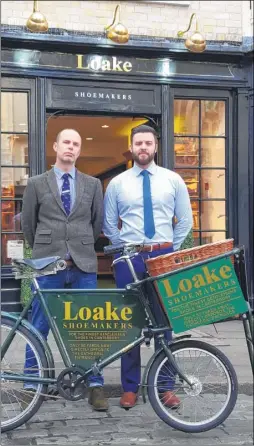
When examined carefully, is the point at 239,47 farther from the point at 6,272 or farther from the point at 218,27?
the point at 6,272

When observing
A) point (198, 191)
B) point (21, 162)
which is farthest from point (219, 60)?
point (21, 162)

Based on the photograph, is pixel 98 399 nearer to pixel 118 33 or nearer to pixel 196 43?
pixel 118 33

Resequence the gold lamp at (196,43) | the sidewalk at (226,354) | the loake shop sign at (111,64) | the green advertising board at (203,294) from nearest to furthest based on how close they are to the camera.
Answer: the green advertising board at (203,294)
the sidewalk at (226,354)
the loake shop sign at (111,64)
the gold lamp at (196,43)

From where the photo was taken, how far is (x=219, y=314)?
385 centimetres

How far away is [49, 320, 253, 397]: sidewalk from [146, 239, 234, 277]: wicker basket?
24.3 inches

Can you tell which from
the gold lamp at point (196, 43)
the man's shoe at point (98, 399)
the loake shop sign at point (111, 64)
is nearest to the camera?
the man's shoe at point (98, 399)

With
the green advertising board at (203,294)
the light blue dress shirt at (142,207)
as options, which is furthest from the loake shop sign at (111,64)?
the green advertising board at (203,294)

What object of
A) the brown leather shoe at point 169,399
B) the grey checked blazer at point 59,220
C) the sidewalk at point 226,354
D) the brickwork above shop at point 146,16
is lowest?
the sidewalk at point 226,354

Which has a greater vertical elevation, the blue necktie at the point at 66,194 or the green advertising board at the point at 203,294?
the blue necktie at the point at 66,194

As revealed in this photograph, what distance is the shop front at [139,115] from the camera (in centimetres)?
779

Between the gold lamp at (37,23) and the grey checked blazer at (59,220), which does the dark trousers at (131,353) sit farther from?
the gold lamp at (37,23)

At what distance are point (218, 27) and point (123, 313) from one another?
5430 millimetres

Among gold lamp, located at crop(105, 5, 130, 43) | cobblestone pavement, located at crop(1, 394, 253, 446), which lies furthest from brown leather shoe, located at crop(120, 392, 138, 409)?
gold lamp, located at crop(105, 5, 130, 43)

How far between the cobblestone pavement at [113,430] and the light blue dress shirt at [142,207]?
1.16 m
